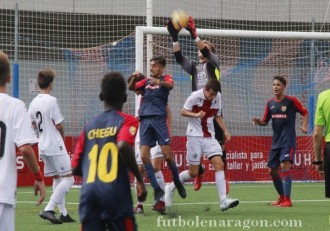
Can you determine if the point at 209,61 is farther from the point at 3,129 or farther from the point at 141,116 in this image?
the point at 3,129

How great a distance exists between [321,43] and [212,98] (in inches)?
364

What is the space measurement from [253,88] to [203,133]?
8181 millimetres

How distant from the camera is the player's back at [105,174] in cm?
614

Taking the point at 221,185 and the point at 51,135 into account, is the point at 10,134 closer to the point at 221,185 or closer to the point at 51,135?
the point at 51,135

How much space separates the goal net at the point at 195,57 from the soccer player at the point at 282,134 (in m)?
4.32

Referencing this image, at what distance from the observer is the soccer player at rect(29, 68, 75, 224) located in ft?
36.0

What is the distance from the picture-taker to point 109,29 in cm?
2202

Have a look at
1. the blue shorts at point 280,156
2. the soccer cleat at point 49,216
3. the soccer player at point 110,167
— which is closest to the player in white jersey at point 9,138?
the soccer player at point 110,167

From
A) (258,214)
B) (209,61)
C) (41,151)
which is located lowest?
(258,214)

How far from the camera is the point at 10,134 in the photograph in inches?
252

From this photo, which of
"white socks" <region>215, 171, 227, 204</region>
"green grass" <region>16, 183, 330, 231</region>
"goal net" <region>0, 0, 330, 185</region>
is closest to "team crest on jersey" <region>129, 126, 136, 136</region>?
"green grass" <region>16, 183, 330, 231</region>

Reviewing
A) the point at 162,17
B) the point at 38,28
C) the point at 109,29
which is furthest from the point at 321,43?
the point at 38,28

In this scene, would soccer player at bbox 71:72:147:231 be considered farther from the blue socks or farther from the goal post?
the goal post

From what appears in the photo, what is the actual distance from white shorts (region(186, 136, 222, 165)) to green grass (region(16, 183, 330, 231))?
2.48ft
